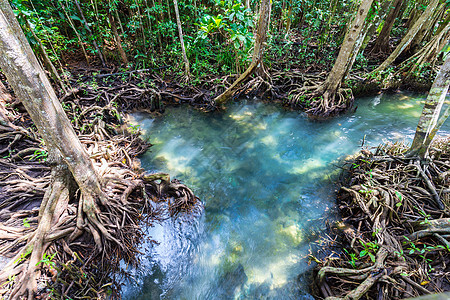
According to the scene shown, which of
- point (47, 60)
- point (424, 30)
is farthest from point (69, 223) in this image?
point (424, 30)

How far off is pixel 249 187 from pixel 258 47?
4429mm

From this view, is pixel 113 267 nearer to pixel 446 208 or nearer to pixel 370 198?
pixel 370 198

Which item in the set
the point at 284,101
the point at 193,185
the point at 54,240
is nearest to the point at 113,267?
the point at 54,240

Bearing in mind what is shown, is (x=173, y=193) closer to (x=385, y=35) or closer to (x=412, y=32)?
(x=412, y=32)

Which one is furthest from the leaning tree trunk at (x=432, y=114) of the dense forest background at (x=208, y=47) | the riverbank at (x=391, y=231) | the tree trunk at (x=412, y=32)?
the tree trunk at (x=412, y=32)

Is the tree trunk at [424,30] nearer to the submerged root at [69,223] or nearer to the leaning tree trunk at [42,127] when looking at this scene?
the submerged root at [69,223]

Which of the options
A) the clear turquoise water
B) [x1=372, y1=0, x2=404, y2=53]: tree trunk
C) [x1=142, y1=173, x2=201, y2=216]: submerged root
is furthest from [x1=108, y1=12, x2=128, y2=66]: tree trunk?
[x1=372, y1=0, x2=404, y2=53]: tree trunk

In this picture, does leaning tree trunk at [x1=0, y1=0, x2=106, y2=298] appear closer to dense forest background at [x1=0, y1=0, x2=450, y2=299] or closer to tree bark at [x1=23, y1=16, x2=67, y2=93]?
dense forest background at [x1=0, y1=0, x2=450, y2=299]

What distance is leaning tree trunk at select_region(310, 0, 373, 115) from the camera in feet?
18.3

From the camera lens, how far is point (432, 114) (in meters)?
3.63

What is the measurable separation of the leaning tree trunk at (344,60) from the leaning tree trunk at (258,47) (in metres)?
2.32

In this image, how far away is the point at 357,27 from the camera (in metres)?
5.71

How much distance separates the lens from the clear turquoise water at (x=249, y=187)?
3.26 meters

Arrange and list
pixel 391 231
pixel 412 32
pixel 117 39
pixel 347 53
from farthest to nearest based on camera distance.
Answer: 1. pixel 117 39
2. pixel 412 32
3. pixel 347 53
4. pixel 391 231
